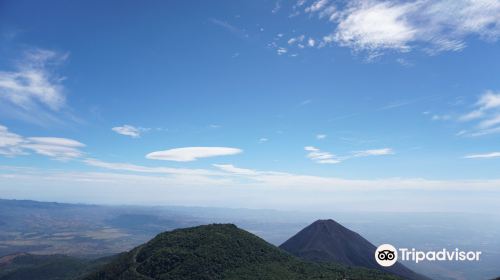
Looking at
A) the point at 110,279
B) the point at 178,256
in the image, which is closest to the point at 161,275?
the point at 178,256

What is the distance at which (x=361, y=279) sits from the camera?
10419 cm

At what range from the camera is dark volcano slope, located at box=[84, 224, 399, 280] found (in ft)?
353

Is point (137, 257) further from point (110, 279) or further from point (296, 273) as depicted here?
point (296, 273)

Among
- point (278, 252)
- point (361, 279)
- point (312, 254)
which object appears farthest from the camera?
point (312, 254)

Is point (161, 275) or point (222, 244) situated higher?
point (222, 244)

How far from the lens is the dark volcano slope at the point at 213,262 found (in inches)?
4240

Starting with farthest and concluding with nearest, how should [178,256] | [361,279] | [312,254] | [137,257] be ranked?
[312,254], [137,257], [178,256], [361,279]

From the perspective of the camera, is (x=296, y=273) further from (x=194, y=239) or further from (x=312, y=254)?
(x=312, y=254)

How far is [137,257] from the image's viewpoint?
4850 inches

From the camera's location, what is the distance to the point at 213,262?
113562 millimetres

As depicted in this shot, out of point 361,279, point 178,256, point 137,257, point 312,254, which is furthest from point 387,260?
point 312,254

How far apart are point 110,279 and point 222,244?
122ft

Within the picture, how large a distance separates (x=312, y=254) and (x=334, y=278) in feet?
292

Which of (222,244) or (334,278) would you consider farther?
(222,244)
